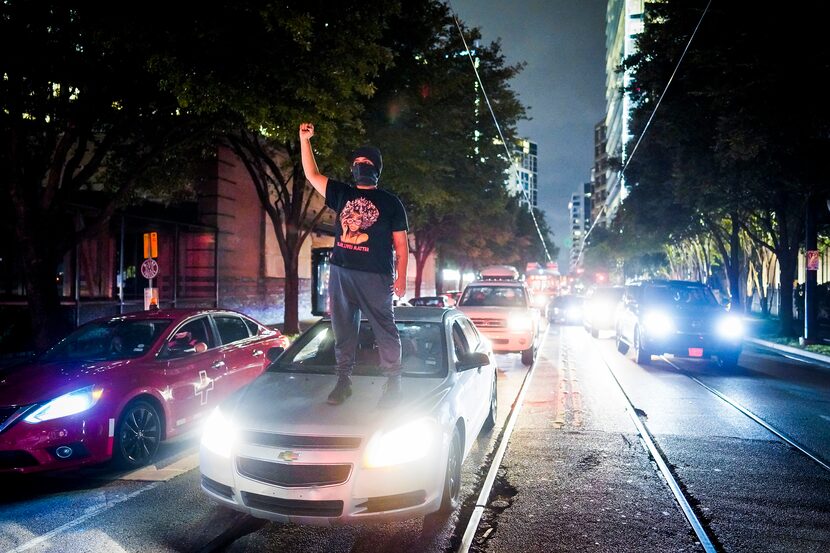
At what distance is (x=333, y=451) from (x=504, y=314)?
9937 millimetres

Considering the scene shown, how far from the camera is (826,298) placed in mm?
25281

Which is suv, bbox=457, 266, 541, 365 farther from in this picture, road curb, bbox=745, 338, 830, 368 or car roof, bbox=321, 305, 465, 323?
road curb, bbox=745, 338, 830, 368

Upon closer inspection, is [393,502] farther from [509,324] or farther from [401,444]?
[509,324]

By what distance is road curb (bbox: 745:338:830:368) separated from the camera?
52.1ft

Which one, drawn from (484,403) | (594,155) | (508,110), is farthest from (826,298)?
(594,155)

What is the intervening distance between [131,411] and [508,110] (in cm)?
1848

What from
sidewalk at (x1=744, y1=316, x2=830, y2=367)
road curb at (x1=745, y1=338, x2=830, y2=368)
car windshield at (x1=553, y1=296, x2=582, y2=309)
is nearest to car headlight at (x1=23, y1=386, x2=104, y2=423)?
road curb at (x1=745, y1=338, x2=830, y2=368)

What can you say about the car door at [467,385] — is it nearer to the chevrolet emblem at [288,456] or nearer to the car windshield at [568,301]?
the chevrolet emblem at [288,456]

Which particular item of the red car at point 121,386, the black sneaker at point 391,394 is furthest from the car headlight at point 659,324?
the black sneaker at point 391,394

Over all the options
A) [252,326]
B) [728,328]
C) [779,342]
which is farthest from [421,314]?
[779,342]

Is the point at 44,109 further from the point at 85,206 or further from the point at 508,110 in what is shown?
the point at 508,110

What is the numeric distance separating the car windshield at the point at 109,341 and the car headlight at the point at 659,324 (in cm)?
1037

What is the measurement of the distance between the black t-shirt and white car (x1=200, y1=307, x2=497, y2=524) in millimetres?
916

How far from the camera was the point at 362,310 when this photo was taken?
428 centimetres
